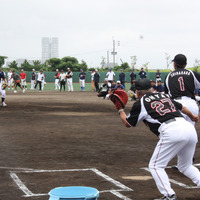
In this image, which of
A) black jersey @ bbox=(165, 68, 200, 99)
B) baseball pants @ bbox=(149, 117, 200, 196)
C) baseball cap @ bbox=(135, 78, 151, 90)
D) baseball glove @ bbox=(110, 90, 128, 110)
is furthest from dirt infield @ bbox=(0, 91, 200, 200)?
baseball cap @ bbox=(135, 78, 151, 90)

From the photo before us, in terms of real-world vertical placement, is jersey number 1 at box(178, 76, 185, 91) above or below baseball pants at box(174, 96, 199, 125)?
above

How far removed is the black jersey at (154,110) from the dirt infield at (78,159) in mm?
1298

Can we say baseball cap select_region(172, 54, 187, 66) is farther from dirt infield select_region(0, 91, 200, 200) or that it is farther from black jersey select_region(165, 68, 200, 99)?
dirt infield select_region(0, 91, 200, 200)

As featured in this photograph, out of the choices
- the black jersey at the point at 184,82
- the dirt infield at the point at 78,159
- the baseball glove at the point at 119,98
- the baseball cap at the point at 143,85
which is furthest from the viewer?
the black jersey at the point at 184,82

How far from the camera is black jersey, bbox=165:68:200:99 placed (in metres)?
7.74

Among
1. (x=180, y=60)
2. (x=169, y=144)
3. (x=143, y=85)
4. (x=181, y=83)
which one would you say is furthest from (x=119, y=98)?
(x=180, y=60)

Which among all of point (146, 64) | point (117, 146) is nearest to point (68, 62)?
point (146, 64)

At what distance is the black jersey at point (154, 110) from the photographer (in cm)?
547

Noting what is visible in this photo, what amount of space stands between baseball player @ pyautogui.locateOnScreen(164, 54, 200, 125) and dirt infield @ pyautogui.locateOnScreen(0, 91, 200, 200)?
4.66 feet

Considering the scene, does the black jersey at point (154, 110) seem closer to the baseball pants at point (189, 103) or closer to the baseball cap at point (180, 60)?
the baseball pants at point (189, 103)

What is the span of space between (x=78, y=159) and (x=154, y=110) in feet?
12.5

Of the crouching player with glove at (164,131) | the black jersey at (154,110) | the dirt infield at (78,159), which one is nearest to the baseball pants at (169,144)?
the crouching player with glove at (164,131)

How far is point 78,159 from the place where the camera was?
8.89m

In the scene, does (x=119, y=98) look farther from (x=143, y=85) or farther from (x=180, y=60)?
(x=180, y=60)
